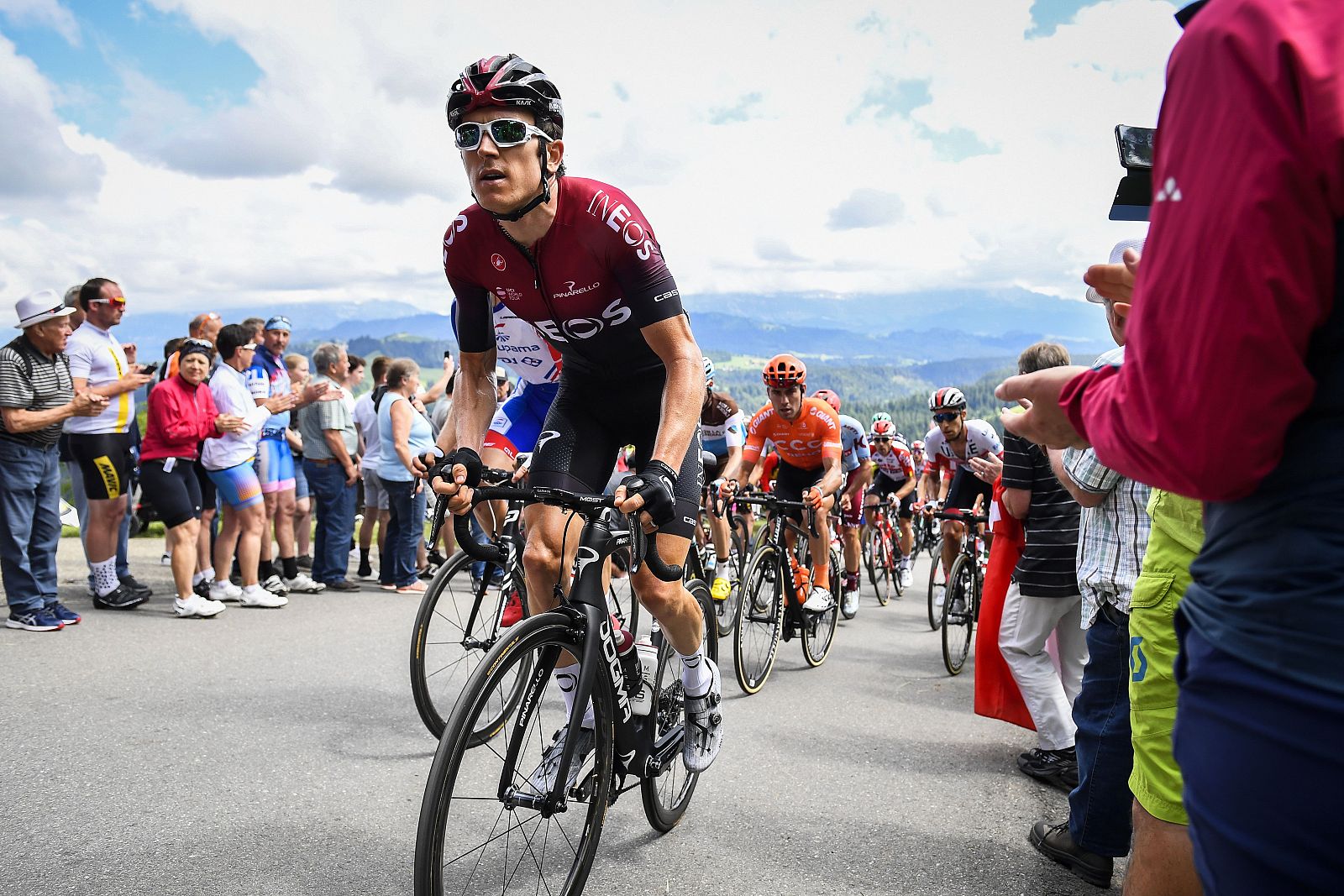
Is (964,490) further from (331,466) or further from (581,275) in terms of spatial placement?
(581,275)

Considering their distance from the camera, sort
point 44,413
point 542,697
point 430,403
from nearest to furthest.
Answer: point 542,697 < point 44,413 < point 430,403

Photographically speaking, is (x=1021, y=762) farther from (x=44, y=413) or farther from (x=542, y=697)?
(x=44, y=413)

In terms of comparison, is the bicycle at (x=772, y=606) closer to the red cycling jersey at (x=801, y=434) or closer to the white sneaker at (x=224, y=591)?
the red cycling jersey at (x=801, y=434)

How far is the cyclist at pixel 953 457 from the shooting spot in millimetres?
8672

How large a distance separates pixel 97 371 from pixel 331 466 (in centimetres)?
249

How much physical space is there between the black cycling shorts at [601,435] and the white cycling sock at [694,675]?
536 mm

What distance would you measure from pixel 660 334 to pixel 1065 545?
264 cm

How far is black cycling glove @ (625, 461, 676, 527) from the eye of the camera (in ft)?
8.91

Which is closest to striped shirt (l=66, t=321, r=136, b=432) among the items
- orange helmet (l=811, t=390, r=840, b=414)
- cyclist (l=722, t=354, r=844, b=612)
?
cyclist (l=722, t=354, r=844, b=612)

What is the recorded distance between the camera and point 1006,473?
197 inches

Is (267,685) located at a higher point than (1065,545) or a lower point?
lower

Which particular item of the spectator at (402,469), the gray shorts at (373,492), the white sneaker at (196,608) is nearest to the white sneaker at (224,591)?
the white sneaker at (196,608)

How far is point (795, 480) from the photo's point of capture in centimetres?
870

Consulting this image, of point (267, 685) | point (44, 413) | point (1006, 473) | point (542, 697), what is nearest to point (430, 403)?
point (44, 413)
